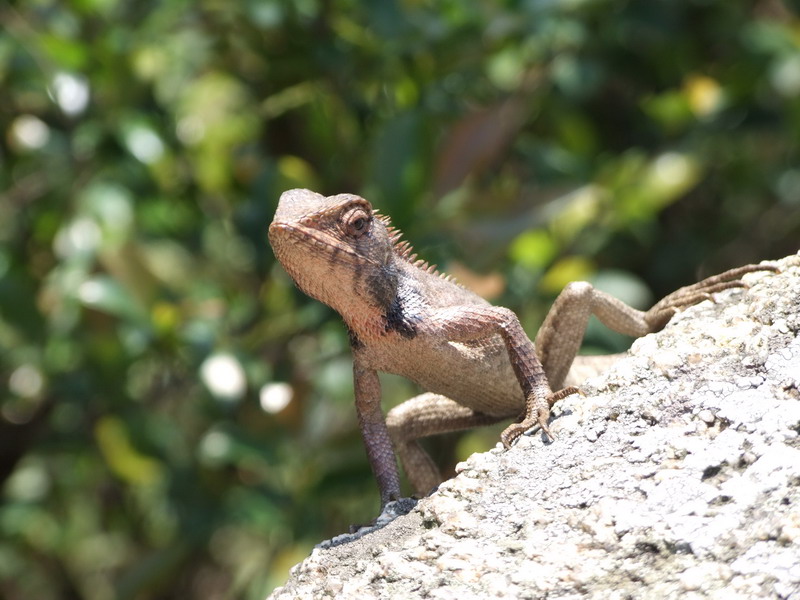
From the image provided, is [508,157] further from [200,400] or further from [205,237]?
[200,400]

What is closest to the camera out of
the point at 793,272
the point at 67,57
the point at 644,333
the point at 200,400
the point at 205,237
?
the point at 793,272

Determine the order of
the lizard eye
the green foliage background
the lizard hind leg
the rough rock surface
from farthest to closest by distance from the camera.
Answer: the green foliage background < the lizard hind leg < the lizard eye < the rough rock surface

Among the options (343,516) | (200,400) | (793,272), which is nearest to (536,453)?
(793,272)

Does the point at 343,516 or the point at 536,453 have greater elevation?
the point at 343,516

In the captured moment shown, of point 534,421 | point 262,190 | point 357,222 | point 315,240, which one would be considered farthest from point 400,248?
point 262,190

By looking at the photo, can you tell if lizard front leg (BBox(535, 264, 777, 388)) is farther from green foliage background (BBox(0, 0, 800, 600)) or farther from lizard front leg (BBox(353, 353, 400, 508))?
green foliage background (BBox(0, 0, 800, 600))

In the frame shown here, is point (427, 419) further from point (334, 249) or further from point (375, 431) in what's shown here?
point (334, 249)

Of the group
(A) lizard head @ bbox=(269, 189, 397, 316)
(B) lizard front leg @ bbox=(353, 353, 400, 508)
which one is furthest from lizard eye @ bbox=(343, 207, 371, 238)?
(B) lizard front leg @ bbox=(353, 353, 400, 508)
